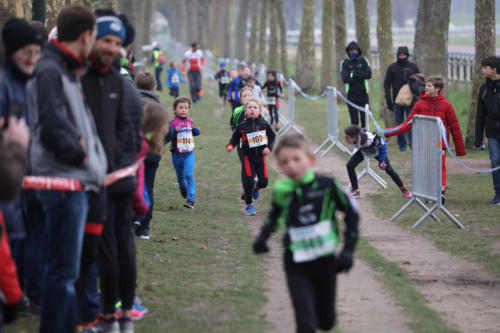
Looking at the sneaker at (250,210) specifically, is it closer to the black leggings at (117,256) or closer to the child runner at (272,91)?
the black leggings at (117,256)

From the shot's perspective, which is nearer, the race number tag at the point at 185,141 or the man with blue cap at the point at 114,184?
the man with blue cap at the point at 114,184

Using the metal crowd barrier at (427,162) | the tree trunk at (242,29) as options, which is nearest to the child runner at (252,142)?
the metal crowd barrier at (427,162)

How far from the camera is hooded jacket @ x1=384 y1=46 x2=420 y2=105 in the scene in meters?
19.4

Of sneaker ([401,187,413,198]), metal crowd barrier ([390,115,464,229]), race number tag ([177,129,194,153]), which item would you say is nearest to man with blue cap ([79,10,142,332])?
race number tag ([177,129,194,153])

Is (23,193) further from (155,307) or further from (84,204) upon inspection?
(155,307)

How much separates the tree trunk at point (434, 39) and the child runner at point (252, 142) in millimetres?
9030

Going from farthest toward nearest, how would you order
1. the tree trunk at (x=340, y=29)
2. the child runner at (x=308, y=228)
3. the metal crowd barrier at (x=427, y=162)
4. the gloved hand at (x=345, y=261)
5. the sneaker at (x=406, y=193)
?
the tree trunk at (x=340, y=29), the sneaker at (x=406, y=193), the metal crowd barrier at (x=427, y=162), the child runner at (x=308, y=228), the gloved hand at (x=345, y=261)

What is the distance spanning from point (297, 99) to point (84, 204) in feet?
114

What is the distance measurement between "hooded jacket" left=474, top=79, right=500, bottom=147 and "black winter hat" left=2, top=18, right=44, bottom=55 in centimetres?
871

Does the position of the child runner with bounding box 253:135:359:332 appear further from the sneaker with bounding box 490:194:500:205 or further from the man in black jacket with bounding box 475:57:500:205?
the sneaker with bounding box 490:194:500:205

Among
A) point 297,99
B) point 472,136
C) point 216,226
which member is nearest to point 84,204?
point 216,226

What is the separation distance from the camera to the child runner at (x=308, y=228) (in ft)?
17.8

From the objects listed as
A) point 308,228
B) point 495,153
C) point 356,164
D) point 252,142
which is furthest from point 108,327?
point 495,153

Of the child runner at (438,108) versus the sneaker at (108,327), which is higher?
the child runner at (438,108)
